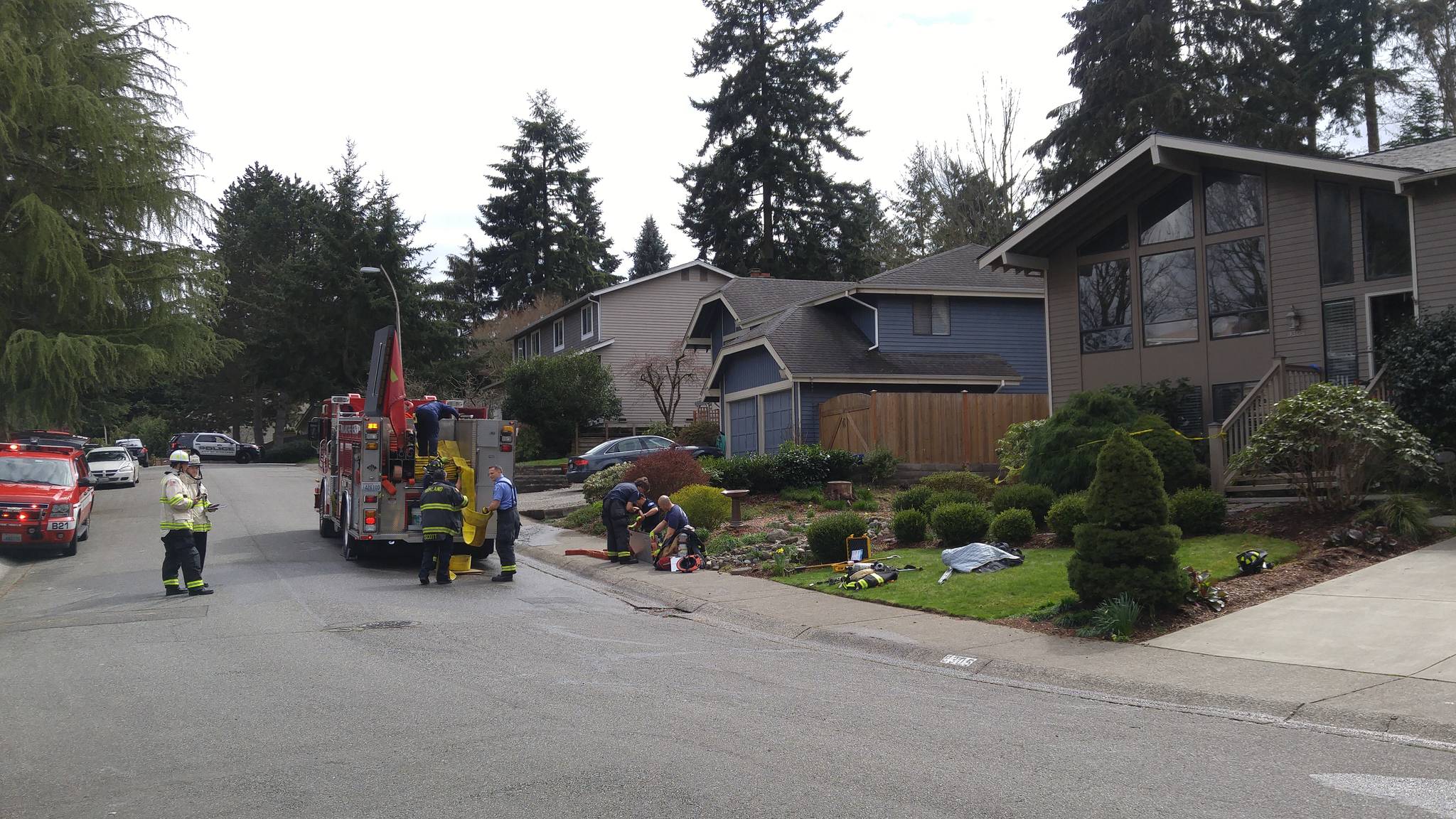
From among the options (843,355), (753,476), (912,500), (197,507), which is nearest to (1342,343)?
(912,500)

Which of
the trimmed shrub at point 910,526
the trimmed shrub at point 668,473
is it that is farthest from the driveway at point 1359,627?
the trimmed shrub at point 668,473

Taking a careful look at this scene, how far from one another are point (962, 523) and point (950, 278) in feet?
59.6

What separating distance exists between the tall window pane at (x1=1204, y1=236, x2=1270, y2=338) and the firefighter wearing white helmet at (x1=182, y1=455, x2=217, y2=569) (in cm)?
1641

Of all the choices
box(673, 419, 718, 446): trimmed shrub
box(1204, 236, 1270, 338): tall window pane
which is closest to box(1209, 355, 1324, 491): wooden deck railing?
box(1204, 236, 1270, 338): tall window pane

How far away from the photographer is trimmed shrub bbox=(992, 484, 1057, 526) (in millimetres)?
16344

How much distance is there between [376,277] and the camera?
5594 cm

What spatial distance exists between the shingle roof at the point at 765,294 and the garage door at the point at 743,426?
364 cm

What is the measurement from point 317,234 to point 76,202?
32.3 meters

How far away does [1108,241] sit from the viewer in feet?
70.4

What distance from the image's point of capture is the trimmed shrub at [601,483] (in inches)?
1025

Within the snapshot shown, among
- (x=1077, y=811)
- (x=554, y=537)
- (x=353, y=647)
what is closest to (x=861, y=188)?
(x=554, y=537)

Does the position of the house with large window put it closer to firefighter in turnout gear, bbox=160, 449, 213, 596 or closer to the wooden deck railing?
the wooden deck railing

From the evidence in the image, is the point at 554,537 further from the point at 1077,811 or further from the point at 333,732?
the point at 1077,811

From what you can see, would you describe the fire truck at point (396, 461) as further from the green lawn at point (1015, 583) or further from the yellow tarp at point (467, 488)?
the green lawn at point (1015, 583)
